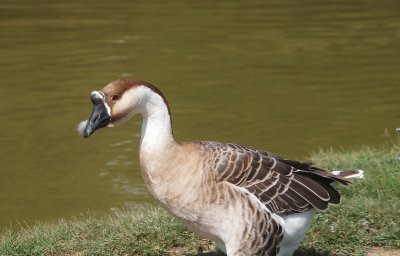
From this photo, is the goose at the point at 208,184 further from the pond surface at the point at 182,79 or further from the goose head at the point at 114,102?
the pond surface at the point at 182,79

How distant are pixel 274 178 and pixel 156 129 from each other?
806mm

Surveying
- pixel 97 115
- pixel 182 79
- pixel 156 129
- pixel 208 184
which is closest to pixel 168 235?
pixel 208 184

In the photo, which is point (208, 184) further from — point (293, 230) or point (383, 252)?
point (383, 252)

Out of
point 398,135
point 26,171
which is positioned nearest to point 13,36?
point 26,171

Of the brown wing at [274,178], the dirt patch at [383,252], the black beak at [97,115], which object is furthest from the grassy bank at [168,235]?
the black beak at [97,115]

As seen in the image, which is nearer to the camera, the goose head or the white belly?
the goose head

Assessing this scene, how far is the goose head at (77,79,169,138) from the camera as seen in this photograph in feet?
15.3

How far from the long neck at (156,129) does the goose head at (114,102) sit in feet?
0.25

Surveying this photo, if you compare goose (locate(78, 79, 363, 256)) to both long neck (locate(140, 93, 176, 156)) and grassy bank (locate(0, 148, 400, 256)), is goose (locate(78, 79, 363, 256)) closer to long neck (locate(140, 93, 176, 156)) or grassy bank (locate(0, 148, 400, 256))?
long neck (locate(140, 93, 176, 156))

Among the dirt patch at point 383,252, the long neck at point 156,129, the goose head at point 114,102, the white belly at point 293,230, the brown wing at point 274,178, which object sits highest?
the goose head at point 114,102

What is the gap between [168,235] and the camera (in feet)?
18.8

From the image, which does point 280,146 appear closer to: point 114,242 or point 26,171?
point 26,171

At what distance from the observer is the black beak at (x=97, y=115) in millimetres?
4652

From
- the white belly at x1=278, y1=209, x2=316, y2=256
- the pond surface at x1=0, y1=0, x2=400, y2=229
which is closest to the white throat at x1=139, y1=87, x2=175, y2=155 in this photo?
the white belly at x1=278, y1=209, x2=316, y2=256
